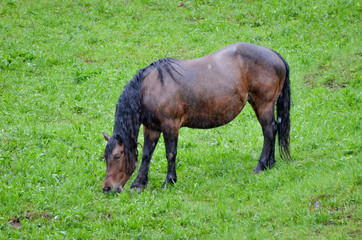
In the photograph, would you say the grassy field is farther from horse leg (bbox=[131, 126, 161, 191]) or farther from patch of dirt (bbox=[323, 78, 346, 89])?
horse leg (bbox=[131, 126, 161, 191])

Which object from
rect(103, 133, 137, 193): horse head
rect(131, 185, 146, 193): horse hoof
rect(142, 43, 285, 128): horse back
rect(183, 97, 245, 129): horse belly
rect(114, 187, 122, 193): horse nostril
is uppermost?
rect(142, 43, 285, 128): horse back

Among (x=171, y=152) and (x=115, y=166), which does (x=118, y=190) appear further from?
(x=171, y=152)

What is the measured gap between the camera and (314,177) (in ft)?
23.4

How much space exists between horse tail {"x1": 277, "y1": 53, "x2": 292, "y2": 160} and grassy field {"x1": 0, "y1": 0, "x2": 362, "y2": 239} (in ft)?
0.77

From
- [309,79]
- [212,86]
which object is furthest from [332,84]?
[212,86]

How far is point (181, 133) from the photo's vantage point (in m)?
10.3

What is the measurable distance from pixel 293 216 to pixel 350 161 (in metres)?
1.63

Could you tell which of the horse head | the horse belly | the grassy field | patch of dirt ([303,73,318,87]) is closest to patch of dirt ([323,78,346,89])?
the grassy field

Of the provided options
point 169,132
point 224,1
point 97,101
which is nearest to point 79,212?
point 169,132

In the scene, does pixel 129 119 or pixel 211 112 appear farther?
pixel 211 112

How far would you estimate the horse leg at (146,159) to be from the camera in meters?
7.96

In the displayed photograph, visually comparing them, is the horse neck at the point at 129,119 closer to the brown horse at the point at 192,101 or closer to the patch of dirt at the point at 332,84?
the brown horse at the point at 192,101

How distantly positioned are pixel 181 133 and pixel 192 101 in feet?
7.90

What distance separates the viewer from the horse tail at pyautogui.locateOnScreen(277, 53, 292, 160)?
27.4 feet
